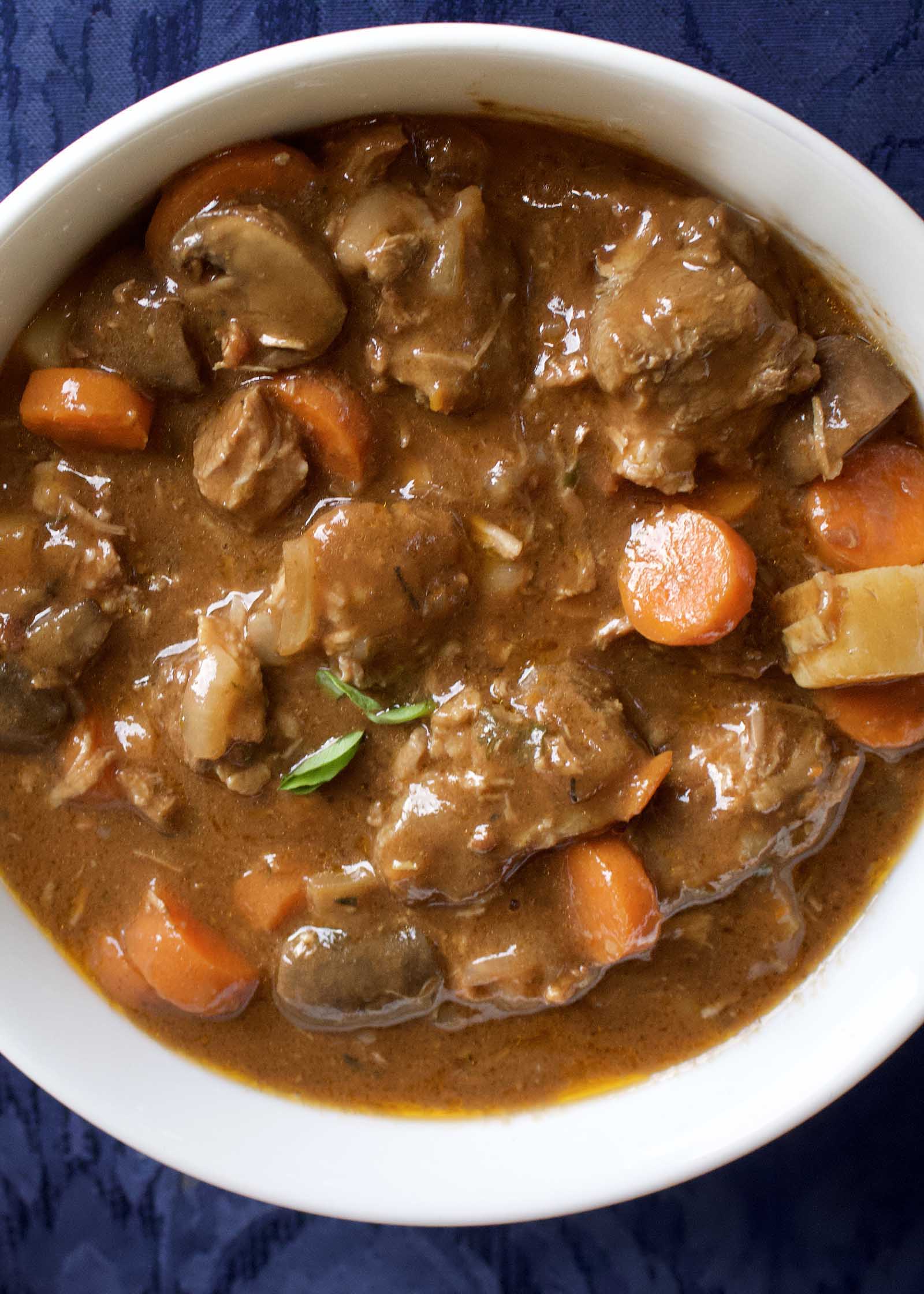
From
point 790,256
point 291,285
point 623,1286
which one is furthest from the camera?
point 623,1286

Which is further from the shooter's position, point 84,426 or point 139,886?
point 139,886

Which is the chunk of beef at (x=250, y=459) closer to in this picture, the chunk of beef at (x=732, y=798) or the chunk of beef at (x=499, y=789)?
the chunk of beef at (x=499, y=789)

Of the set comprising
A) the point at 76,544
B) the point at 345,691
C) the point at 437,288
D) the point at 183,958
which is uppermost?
the point at 437,288

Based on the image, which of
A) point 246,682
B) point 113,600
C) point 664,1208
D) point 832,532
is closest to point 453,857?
point 246,682

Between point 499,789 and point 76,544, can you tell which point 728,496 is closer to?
point 499,789

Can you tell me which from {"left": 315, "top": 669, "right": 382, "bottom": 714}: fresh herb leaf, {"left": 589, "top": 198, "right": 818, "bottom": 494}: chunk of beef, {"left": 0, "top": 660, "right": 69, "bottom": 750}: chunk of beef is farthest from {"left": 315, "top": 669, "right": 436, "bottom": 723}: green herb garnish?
{"left": 589, "top": 198, "right": 818, "bottom": 494}: chunk of beef

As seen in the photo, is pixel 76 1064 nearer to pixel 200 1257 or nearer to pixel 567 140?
pixel 200 1257

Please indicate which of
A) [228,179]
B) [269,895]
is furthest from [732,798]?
[228,179]

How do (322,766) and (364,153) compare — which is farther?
(322,766)
